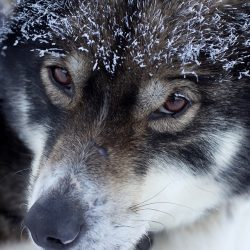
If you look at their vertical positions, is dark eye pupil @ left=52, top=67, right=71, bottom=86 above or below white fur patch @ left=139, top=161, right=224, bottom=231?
above

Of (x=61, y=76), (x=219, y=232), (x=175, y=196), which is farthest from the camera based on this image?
(x=219, y=232)

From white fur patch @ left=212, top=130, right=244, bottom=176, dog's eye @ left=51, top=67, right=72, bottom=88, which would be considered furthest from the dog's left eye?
dog's eye @ left=51, top=67, right=72, bottom=88

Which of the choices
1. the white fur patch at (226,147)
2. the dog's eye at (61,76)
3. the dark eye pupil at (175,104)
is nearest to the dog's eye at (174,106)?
the dark eye pupil at (175,104)

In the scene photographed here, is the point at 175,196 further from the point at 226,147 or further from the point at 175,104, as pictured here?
the point at 175,104

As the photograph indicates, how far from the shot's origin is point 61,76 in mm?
1943

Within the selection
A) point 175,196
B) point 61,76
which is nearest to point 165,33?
point 61,76

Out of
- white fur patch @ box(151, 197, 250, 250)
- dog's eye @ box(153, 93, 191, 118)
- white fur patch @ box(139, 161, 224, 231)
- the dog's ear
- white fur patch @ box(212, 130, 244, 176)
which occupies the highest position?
the dog's ear

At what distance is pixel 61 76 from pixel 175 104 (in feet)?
1.28

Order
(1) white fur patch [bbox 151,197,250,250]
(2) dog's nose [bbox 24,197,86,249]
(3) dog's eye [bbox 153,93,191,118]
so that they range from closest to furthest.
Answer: (2) dog's nose [bbox 24,197,86,249] → (3) dog's eye [bbox 153,93,191,118] → (1) white fur patch [bbox 151,197,250,250]

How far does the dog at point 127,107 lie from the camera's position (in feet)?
5.85

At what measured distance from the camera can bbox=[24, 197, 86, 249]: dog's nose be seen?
5.61 feet

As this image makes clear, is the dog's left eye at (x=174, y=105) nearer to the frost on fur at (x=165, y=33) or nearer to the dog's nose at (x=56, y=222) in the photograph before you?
the frost on fur at (x=165, y=33)

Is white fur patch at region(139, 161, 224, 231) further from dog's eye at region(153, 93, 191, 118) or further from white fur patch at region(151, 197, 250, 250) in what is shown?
dog's eye at region(153, 93, 191, 118)

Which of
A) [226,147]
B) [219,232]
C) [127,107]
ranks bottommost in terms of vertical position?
[219,232]
